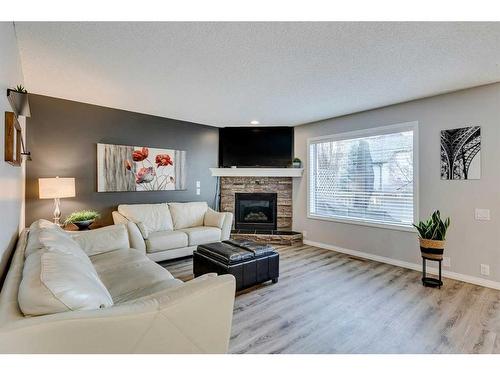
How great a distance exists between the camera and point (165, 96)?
11.5 feet

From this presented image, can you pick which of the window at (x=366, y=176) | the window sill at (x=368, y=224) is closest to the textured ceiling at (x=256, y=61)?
the window at (x=366, y=176)

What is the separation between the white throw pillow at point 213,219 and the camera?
173 inches

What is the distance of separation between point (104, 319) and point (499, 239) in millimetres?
3996

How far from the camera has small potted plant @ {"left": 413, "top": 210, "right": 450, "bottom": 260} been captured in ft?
9.74

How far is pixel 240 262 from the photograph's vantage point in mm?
2803

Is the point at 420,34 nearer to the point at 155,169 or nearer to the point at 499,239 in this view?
the point at 499,239

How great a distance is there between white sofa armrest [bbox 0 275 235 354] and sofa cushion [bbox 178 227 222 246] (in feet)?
8.65

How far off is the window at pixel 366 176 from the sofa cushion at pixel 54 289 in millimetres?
3919

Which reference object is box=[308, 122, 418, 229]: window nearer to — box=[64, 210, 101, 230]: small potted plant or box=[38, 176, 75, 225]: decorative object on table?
box=[64, 210, 101, 230]: small potted plant

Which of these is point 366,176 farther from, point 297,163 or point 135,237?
point 135,237

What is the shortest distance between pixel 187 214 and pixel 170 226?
0.37 metres

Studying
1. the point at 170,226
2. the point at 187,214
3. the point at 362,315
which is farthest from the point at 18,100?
the point at 362,315
